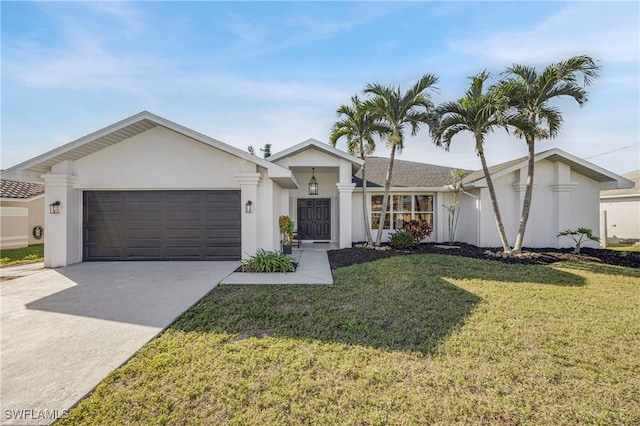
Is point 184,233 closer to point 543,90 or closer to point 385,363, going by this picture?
point 385,363

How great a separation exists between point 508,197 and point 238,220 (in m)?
11.2

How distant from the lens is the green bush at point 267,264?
8.12m

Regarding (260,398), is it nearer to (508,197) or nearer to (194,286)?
(194,286)

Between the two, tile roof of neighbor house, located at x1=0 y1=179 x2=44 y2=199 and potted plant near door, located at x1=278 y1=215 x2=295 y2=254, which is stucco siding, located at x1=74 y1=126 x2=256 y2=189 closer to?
potted plant near door, located at x1=278 y1=215 x2=295 y2=254

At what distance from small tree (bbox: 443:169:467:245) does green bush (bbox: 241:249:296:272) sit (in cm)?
852

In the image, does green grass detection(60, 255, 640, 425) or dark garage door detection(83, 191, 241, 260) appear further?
dark garage door detection(83, 191, 241, 260)

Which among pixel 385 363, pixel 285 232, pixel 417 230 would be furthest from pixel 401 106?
pixel 385 363

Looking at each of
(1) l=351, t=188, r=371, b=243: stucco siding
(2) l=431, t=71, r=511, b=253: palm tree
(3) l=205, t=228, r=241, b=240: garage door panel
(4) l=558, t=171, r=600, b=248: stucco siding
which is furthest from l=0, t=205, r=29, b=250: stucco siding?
(4) l=558, t=171, r=600, b=248: stucco siding

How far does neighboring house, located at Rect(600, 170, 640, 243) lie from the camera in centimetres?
1733

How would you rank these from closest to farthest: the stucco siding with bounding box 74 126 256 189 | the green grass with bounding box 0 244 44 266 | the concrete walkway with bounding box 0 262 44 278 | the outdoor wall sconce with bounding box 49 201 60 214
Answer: the concrete walkway with bounding box 0 262 44 278 → the outdoor wall sconce with bounding box 49 201 60 214 → the stucco siding with bounding box 74 126 256 189 → the green grass with bounding box 0 244 44 266

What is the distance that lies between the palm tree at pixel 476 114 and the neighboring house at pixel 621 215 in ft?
43.4

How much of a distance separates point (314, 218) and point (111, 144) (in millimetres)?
8683

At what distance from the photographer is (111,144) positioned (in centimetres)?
918

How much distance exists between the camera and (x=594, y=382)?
3.14 metres
